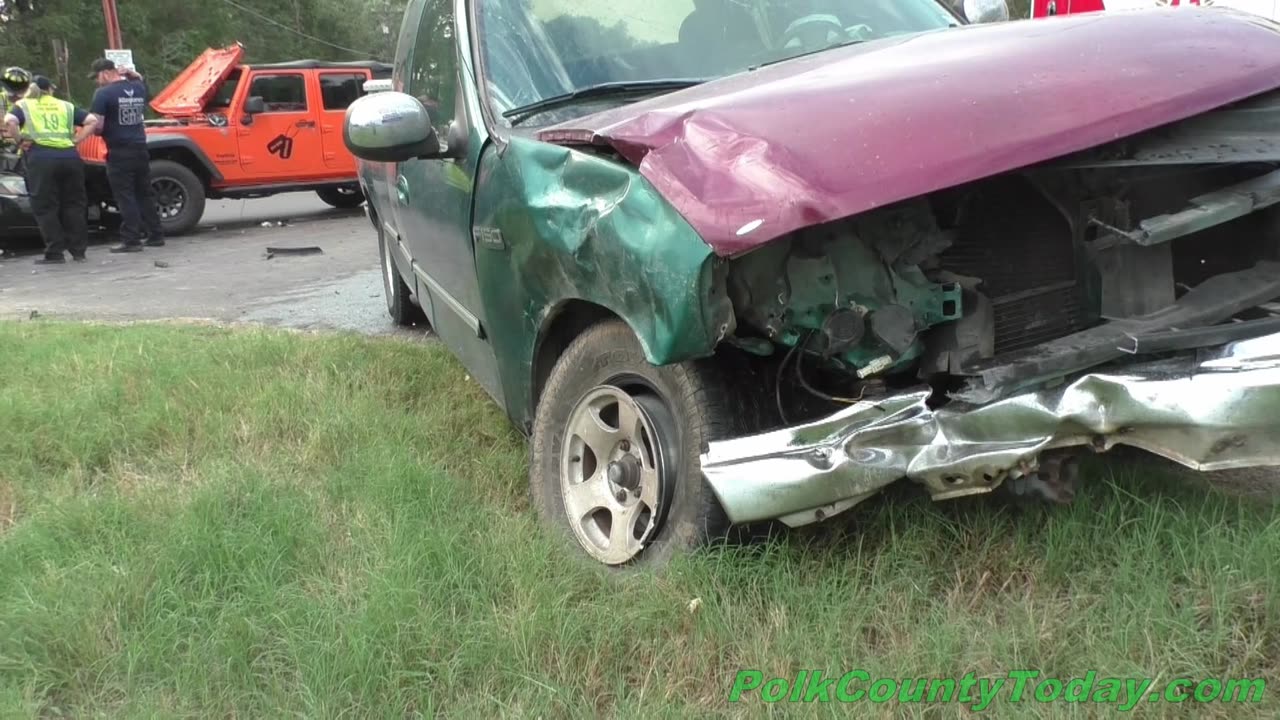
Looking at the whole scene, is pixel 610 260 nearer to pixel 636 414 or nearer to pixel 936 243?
pixel 636 414

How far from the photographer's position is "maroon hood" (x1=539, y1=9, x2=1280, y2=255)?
6.46 feet

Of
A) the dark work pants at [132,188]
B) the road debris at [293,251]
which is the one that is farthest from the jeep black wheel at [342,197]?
the road debris at [293,251]

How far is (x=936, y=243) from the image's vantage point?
228 cm

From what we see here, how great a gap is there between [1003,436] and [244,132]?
11647 mm

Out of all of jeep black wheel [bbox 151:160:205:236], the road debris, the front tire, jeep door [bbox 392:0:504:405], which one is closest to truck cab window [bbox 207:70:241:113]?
jeep black wheel [bbox 151:160:205:236]

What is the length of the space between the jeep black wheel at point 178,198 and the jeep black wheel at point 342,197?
7.13ft

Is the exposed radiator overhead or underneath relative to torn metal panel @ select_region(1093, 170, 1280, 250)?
underneath

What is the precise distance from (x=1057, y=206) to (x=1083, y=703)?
1.12 metres

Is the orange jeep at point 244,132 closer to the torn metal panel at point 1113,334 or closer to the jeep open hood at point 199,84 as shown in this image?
the jeep open hood at point 199,84

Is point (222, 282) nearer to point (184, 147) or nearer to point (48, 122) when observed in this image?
point (48, 122)

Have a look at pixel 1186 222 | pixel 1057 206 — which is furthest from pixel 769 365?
pixel 1186 222

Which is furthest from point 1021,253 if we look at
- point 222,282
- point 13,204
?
point 13,204

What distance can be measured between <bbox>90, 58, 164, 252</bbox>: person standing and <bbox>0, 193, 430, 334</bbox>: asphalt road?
392 millimetres

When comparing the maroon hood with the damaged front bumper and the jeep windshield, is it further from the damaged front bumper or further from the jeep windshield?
the jeep windshield
